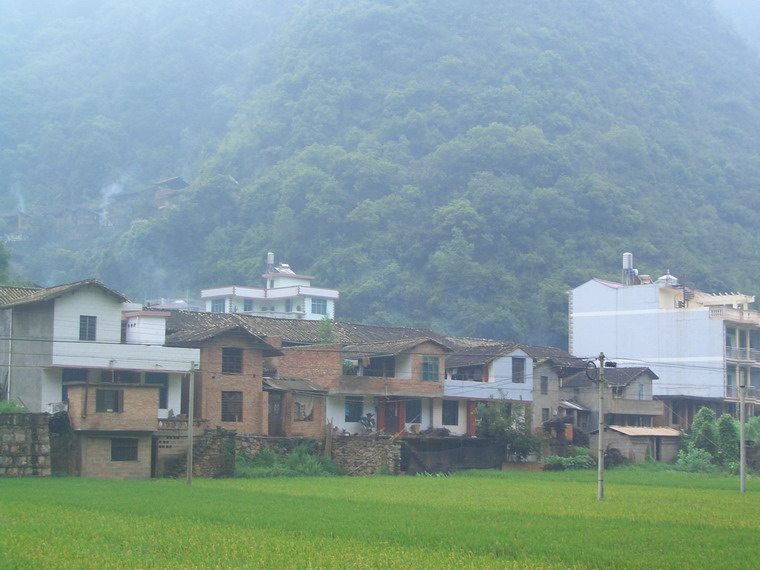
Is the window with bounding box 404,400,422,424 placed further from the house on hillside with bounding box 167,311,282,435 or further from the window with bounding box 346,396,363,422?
the house on hillside with bounding box 167,311,282,435

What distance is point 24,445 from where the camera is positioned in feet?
129

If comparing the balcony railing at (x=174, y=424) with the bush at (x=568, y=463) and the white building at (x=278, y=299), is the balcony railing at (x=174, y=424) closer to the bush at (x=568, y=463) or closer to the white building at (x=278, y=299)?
the bush at (x=568, y=463)

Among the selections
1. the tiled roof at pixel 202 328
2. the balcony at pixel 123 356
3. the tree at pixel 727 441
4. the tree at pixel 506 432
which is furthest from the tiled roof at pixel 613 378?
the balcony at pixel 123 356

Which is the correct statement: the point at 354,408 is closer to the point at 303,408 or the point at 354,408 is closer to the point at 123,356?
the point at 303,408

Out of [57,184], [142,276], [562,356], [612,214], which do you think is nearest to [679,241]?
[612,214]

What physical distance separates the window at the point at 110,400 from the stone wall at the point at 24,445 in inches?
86.4

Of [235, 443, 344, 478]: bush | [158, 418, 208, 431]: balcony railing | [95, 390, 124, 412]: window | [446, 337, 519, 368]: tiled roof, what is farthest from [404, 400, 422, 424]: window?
[95, 390, 124, 412]: window

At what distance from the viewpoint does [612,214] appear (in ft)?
336

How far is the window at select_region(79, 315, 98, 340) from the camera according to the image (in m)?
47.0

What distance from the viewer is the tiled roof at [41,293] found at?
45.8 meters

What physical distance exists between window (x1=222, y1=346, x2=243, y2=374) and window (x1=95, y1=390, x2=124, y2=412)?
8027 millimetres

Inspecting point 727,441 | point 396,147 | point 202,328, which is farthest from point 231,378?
point 396,147

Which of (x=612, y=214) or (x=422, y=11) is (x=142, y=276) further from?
(x=422, y=11)

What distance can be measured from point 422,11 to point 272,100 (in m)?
26.8
